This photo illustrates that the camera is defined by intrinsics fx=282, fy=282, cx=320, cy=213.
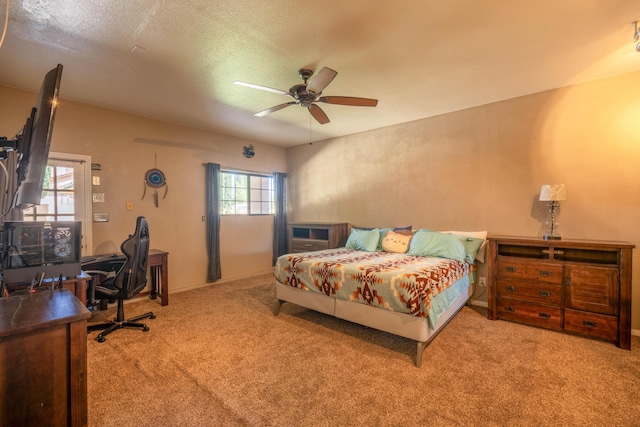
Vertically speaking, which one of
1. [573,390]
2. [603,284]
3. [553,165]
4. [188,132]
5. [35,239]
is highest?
[188,132]

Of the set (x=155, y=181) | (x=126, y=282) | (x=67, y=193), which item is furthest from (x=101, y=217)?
(x=126, y=282)

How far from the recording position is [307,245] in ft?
16.2

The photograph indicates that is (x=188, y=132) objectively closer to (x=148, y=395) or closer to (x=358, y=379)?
(x=148, y=395)

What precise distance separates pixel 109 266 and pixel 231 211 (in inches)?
82.5

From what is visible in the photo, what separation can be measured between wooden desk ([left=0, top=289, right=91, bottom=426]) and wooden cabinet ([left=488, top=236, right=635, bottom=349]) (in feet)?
11.6

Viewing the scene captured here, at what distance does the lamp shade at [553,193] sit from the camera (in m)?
2.96

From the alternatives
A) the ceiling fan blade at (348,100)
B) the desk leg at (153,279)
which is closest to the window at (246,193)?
the desk leg at (153,279)

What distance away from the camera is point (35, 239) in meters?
1.92

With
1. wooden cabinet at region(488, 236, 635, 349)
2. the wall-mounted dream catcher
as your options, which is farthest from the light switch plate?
wooden cabinet at region(488, 236, 635, 349)

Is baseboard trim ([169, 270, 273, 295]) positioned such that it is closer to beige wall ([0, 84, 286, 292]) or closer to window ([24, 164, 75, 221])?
beige wall ([0, 84, 286, 292])

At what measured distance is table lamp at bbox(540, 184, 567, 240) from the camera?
2.97m

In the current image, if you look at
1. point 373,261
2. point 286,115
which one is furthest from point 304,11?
point 373,261

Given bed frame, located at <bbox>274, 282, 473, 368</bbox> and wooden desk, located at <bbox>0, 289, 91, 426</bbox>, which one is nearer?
wooden desk, located at <bbox>0, 289, 91, 426</bbox>

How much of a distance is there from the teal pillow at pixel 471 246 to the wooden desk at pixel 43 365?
3.52 meters
